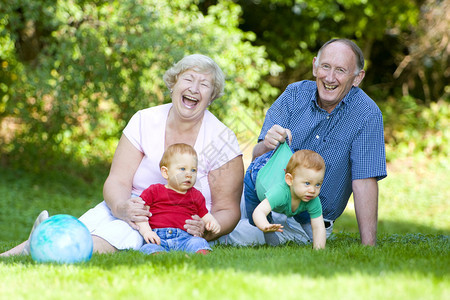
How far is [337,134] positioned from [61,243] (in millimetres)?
2298

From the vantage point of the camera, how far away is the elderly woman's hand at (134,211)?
4219 mm

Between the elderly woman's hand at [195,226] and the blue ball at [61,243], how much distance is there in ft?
2.57

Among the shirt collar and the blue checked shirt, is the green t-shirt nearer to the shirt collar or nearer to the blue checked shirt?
the blue checked shirt

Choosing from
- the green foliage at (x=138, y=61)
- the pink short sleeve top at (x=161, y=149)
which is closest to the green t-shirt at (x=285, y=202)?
the pink short sleeve top at (x=161, y=149)

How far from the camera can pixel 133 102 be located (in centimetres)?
955

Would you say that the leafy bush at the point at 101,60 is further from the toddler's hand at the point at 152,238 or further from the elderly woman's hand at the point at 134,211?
the toddler's hand at the point at 152,238

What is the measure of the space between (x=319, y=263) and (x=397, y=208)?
687cm

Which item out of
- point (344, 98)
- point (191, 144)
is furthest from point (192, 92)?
point (344, 98)

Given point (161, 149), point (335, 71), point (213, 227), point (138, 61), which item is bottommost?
point (213, 227)

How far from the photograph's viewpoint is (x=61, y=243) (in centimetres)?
363

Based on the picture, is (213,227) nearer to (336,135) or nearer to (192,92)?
(192,92)

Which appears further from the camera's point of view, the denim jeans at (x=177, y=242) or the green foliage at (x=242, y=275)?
the denim jeans at (x=177, y=242)

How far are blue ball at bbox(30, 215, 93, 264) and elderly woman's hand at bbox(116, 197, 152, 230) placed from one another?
1.78 ft

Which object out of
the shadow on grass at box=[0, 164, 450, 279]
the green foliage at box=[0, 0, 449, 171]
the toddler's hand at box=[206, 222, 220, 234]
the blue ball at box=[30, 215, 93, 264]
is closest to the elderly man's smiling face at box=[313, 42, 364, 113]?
the shadow on grass at box=[0, 164, 450, 279]
